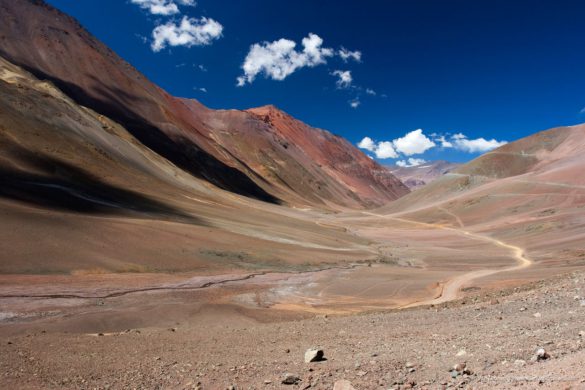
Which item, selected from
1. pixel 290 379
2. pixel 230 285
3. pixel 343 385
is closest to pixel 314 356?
pixel 290 379

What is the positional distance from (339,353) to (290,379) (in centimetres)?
196

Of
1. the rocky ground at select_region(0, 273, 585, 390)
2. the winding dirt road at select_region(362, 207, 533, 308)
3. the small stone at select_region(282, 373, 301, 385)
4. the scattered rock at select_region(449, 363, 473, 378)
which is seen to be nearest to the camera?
the scattered rock at select_region(449, 363, 473, 378)

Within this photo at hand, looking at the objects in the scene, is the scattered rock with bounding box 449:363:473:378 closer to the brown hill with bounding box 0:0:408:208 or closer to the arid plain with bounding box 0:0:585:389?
the arid plain with bounding box 0:0:585:389

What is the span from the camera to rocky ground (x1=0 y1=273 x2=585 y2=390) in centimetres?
705

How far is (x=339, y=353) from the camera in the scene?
9445mm

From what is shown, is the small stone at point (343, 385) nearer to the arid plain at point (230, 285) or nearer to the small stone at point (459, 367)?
the arid plain at point (230, 285)

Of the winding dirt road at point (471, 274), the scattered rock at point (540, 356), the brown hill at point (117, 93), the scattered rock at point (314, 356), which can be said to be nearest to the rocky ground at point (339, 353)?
the scattered rock at point (540, 356)

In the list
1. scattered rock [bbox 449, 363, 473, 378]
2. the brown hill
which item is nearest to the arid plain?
scattered rock [bbox 449, 363, 473, 378]

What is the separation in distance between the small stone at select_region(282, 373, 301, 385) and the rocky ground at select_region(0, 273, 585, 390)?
0.07ft

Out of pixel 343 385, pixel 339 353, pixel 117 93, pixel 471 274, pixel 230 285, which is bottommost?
pixel 230 285

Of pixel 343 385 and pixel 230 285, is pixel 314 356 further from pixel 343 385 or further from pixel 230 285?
pixel 230 285

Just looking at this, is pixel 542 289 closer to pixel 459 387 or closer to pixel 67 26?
pixel 459 387

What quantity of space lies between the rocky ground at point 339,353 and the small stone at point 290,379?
0.07 ft

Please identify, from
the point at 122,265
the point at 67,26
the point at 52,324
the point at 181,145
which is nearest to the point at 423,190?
the point at 181,145
